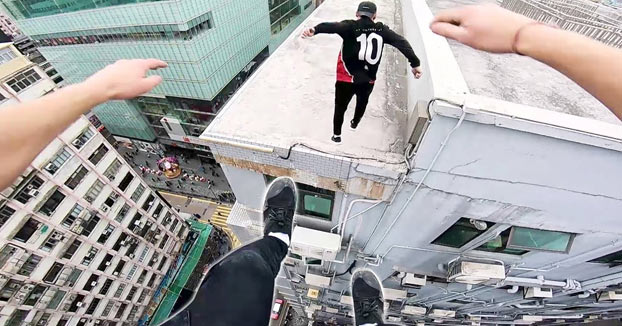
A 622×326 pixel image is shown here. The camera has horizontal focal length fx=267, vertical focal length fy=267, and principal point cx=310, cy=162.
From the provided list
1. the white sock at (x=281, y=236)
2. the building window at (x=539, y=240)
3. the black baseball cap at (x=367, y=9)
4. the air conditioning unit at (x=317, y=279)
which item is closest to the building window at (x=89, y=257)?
the air conditioning unit at (x=317, y=279)

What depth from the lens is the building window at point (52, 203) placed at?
1112 centimetres

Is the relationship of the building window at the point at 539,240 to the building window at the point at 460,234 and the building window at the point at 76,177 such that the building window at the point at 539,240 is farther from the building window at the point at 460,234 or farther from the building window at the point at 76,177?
the building window at the point at 76,177

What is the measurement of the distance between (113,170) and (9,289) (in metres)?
5.93

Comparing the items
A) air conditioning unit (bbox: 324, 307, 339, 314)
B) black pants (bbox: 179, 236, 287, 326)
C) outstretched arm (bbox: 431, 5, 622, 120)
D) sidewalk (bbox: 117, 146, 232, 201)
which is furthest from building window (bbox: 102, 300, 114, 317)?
outstretched arm (bbox: 431, 5, 622, 120)

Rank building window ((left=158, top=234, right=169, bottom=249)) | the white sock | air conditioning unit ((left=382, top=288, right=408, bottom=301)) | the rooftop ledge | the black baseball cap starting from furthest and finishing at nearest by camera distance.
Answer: building window ((left=158, top=234, right=169, bottom=249)) < air conditioning unit ((left=382, top=288, right=408, bottom=301)) < the white sock < the black baseball cap < the rooftop ledge

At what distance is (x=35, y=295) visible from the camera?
11.4m

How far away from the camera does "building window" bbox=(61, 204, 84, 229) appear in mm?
11941

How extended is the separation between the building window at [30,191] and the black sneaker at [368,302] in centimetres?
1289

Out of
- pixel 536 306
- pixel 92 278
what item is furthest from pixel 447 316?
pixel 92 278

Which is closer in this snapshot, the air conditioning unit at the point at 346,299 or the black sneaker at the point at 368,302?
the black sneaker at the point at 368,302

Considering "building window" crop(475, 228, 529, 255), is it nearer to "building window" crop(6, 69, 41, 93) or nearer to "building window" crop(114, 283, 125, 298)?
"building window" crop(6, 69, 41, 93)

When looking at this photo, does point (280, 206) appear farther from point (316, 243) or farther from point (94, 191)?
point (94, 191)

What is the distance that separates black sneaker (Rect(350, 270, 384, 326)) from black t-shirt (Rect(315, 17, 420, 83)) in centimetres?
426

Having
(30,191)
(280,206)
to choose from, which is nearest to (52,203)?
(30,191)
